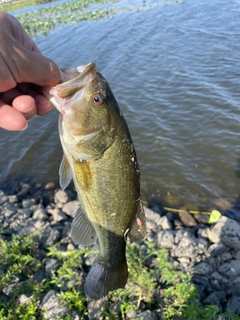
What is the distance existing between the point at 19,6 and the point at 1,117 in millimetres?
48467

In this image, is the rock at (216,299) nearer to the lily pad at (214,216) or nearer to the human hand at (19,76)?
the lily pad at (214,216)

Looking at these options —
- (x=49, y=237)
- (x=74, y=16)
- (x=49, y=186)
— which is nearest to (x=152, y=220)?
(x=49, y=237)

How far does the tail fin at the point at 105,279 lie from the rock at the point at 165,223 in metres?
3.57

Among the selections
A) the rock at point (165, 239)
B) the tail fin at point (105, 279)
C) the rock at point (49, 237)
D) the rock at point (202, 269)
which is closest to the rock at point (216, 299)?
the rock at point (202, 269)

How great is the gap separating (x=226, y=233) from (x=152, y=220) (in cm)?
148

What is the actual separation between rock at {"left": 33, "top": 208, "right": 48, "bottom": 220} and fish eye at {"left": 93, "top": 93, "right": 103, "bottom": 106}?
511cm

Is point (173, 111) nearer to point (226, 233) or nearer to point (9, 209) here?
point (226, 233)

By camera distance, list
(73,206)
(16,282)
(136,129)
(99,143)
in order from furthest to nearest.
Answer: (136,129), (73,206), (16,282), (99,143)

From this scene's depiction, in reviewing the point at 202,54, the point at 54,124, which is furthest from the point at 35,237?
the point at 202,54

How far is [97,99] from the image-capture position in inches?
90.4

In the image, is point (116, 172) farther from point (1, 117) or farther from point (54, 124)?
point (54, 124)

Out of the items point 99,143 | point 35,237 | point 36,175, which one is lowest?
point 36,175

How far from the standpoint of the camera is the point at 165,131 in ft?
31.4

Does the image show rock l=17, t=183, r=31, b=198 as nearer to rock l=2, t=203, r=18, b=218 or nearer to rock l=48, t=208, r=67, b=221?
rock l=2, t=203, r=18, b=218
